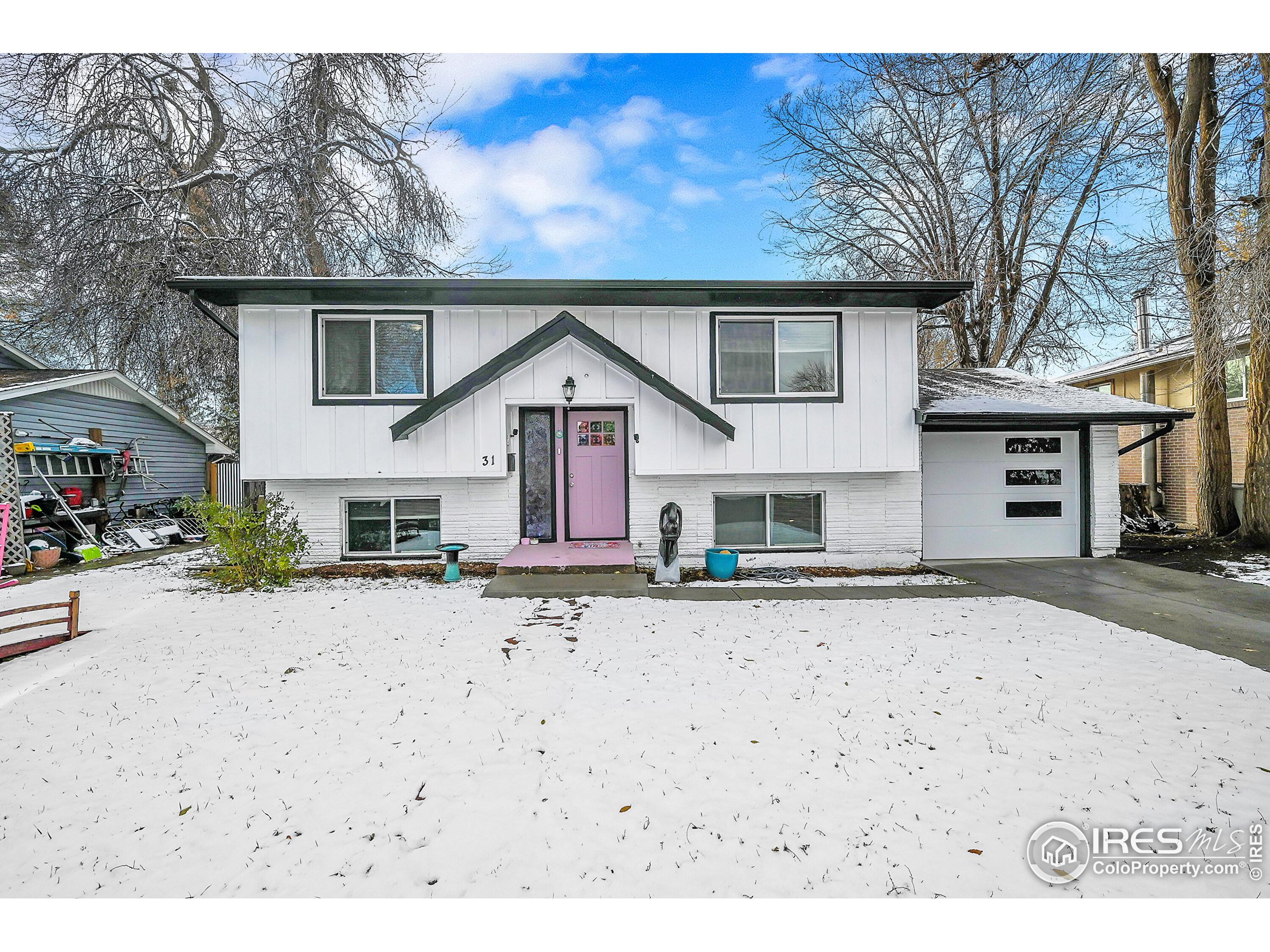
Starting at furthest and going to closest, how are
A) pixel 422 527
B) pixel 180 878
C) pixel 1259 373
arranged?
pixel 1259 373, pixel 422 527, pixel 180 878

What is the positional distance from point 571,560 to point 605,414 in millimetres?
2314

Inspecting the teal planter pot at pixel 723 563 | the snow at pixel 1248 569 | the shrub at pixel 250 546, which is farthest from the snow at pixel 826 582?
the shrub at pixel 250 546

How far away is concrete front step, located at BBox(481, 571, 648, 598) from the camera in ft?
21.0

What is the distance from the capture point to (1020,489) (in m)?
8.73

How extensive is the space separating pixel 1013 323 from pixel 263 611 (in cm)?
1593

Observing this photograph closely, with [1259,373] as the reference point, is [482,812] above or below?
below

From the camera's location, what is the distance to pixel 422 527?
8117 millimetres

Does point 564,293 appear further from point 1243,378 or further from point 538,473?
point 1243,378

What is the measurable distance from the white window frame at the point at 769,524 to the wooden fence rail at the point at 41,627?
6.87 metres

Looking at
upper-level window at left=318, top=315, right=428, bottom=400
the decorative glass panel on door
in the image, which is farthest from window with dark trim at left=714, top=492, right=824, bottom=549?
upper-level window at left=318, top=315, right=428, bottom=400

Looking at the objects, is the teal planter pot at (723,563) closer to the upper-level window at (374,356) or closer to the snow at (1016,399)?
the snow at (1016,399)

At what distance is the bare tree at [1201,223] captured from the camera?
9.27m
